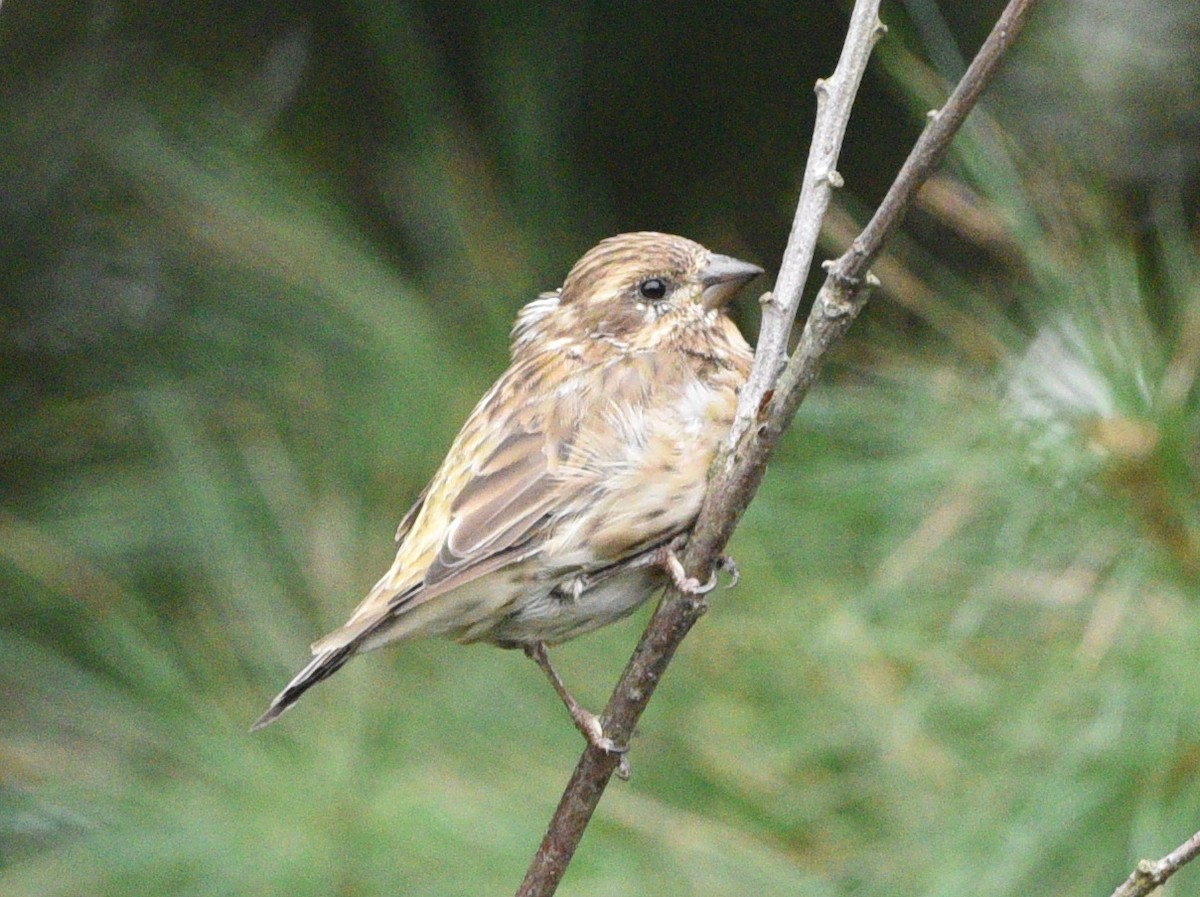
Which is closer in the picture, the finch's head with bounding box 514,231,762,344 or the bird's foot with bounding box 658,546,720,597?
the bird's foot with bounding box 658,546,720,597

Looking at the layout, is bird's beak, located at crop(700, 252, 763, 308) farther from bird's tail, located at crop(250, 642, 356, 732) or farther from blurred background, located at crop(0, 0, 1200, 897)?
bird's tail, located at crop(250, 642, 356, 732)

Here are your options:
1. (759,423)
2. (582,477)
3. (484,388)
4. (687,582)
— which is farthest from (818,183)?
(484,388)

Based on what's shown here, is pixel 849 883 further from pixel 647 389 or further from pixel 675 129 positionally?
pixel 675 129

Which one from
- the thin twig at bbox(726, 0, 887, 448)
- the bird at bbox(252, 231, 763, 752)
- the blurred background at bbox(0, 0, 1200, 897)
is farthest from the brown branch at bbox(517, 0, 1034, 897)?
the blurred background at bbox(0, 0, 1200, 897)

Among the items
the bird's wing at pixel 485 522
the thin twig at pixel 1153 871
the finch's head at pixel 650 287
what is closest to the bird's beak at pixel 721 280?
the finch's head at pixel 650 287

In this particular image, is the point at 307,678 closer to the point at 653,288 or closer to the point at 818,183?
the point at 653,288

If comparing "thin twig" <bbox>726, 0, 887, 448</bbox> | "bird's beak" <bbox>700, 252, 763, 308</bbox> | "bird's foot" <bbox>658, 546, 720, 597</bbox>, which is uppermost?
"bird's beak" <bbox>700, 252, 763, 308</bbox>

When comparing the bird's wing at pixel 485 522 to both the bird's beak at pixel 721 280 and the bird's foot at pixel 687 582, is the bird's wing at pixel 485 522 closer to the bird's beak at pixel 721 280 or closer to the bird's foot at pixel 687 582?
the bird's beak at pixel 721 280

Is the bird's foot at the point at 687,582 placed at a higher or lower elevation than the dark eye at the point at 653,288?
lower
